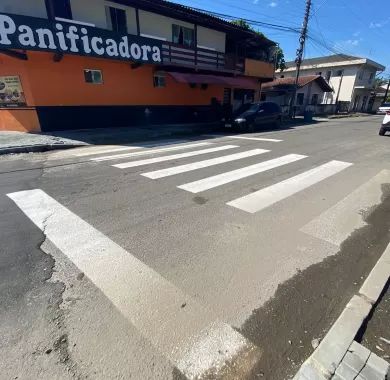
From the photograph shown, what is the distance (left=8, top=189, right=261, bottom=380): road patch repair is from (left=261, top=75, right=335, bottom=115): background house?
1140 inches

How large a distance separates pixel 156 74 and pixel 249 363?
55.0 feet

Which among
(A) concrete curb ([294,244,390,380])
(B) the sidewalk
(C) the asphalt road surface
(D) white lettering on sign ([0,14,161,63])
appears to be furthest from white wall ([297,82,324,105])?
(A) concrete curb ([294,244,390,380])

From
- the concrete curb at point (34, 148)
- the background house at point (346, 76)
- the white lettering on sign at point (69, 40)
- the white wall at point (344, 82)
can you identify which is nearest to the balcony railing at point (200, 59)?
the white lettering on sign at point (69, 40)

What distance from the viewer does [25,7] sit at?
11.1 m

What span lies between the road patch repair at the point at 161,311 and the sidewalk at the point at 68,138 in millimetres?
7154

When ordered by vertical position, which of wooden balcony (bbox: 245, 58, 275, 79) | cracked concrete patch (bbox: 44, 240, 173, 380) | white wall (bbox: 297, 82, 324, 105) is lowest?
cracked concrete patch (bbox: 44, 240, 173, 380)

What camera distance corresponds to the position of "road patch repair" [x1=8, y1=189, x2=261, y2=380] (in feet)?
6.31

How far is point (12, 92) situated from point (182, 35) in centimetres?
1126

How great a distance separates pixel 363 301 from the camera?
2463 mm

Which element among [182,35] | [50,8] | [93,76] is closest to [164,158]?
[93,76]

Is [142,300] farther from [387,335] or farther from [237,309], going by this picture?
[387,335]

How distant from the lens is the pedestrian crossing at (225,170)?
5.16 m

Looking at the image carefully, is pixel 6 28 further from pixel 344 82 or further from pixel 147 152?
pixel 344 82

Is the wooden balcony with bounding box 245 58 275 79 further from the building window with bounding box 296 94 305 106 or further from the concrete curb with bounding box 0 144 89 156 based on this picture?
the concrete curb with bounding box 0 144 89 156
